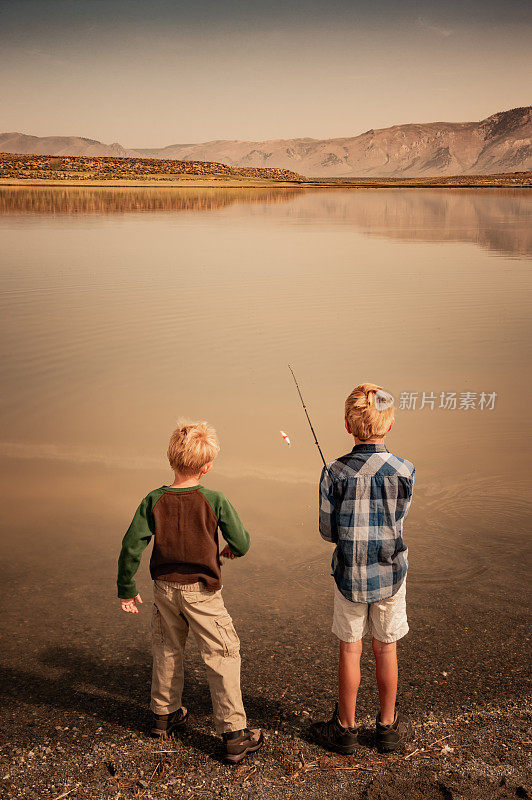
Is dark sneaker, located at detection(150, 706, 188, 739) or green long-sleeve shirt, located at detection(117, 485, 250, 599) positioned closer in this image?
green long-sleeve shirt, located at detection(117, 485, 250, 599)

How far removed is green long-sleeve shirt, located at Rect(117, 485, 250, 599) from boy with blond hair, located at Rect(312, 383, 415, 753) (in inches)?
18.8

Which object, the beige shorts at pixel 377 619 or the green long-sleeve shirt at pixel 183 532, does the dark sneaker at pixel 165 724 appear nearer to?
the green long-sleeve shirt at pixel 183 532

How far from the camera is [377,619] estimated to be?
128 inches

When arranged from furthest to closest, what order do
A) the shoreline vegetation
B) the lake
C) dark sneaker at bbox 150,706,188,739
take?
the shoreline vegetation < the lake < dark sneaker at bbox 150,706,188,739

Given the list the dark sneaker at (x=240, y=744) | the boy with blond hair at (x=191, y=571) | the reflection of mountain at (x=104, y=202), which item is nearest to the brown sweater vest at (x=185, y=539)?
the boy with blond hair at (x=191, y=571)

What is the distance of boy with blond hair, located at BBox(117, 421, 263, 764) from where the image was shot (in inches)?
124

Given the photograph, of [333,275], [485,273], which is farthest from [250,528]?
[485,273]

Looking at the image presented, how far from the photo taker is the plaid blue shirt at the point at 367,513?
314 centimetres

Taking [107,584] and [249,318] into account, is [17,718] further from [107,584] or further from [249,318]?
[249,318]

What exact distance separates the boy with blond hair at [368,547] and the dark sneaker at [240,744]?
1.09 ft

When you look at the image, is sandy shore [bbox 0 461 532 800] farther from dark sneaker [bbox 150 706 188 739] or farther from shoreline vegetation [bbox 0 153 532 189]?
shoreline vegetation [bbox 0 153 532 189]

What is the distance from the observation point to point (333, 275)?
760 inches

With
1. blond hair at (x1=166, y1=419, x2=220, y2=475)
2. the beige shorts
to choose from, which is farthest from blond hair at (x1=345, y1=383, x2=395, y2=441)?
the beige shorts

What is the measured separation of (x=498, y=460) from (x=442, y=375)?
128 inches
